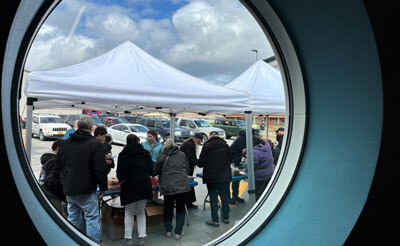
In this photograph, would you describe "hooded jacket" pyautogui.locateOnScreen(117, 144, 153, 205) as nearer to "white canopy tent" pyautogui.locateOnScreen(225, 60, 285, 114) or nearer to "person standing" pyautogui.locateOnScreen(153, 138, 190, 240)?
"person standing" pyautogui.locateOnScreen(153, 138, 190, 240)

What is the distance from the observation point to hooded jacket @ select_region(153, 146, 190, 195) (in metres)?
4.15

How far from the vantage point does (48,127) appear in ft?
47.7

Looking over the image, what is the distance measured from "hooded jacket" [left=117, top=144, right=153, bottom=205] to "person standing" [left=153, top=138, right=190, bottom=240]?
0.29 m

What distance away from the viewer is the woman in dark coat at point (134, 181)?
3.86 m

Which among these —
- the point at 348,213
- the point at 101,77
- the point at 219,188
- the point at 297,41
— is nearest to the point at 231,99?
the point at 219,188

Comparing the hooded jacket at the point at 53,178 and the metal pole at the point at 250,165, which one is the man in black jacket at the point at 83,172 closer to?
the hooded jacket at the point at 53,178

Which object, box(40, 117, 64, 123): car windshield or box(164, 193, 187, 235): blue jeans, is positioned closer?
box(164, 193, 187, 235): blue jeans

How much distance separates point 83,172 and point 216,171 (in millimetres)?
2345

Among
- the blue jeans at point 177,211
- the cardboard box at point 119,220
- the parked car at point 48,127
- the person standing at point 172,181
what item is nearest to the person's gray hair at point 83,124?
the person standing at point 172,181

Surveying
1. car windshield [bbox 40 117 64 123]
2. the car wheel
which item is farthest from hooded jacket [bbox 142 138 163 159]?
the car wheel

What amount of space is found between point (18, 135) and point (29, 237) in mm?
631

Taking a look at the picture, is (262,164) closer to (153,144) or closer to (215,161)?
(215,161)

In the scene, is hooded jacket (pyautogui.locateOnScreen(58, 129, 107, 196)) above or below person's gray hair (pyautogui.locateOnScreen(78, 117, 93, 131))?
below

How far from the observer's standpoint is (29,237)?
126 centimetres
